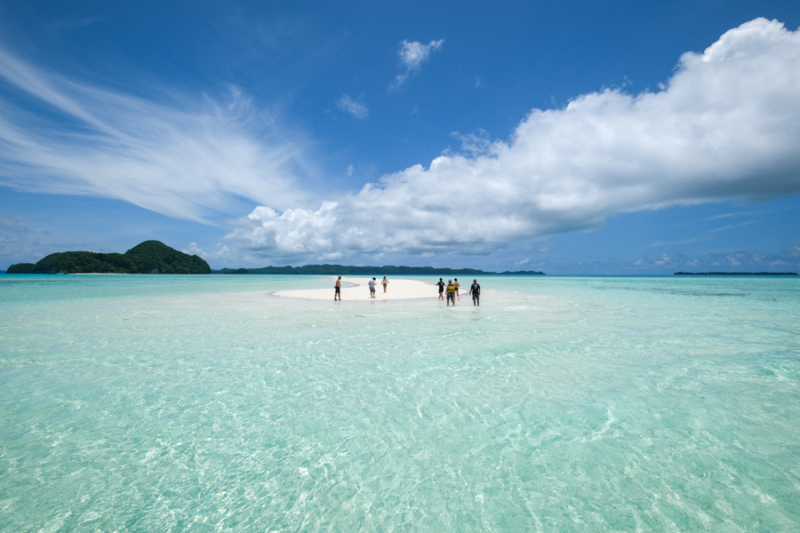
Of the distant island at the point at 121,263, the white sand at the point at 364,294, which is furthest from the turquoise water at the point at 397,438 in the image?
the distant island at the point at 121,263

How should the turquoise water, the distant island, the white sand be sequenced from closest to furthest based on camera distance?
the turquoise water
the white sand
the distant island

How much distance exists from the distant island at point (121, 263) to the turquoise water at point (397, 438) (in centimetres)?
17584

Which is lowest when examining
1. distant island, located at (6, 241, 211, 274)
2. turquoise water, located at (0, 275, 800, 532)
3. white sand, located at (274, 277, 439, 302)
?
turquoise water, located at (0, 275, 800, 532)

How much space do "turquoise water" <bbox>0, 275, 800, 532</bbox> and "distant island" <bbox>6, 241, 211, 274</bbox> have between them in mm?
175840

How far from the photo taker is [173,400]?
7188 mm

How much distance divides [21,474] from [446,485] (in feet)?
19.4

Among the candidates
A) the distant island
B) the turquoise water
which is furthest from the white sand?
the distant island

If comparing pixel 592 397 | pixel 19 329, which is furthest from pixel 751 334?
pixel 19 329

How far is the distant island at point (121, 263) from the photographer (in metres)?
145

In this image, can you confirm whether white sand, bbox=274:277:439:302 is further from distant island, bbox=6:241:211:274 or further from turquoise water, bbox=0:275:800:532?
distant island, bbox=6:241:211:274

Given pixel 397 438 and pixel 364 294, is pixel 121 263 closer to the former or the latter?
pixel 364 294

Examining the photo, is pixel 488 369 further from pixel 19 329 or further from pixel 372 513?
pixel 19 329

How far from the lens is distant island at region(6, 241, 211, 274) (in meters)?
145

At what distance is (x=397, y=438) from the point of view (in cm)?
571
